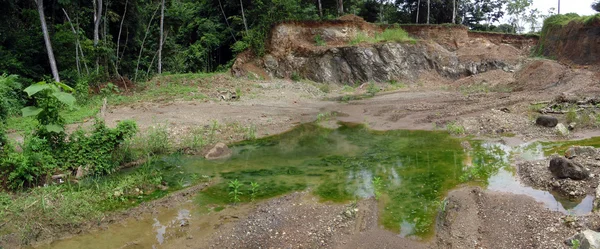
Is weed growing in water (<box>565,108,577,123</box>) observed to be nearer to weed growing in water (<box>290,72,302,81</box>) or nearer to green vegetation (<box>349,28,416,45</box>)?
weed growing in water (<box>290,72,302,81</box>)

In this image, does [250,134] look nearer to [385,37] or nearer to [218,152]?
[218,152]

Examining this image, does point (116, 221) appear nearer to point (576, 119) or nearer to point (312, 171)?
point (312, 171)

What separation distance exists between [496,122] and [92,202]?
1270 cm

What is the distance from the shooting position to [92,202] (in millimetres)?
7762

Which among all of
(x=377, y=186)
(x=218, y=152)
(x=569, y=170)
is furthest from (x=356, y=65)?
(x=569, y=170)

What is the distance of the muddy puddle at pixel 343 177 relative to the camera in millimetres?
6764

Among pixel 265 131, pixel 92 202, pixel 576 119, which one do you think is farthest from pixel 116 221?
pixel 576 119

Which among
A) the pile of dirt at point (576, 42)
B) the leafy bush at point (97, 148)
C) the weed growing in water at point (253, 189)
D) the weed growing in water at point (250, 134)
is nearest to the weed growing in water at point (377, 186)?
the weed growing in water at point (253, 189)

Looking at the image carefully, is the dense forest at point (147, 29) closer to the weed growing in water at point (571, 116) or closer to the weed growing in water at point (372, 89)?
the weed growing in water at point (372, 89)

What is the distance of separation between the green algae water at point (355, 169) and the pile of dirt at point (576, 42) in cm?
1810

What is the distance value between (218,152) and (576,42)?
26405mm

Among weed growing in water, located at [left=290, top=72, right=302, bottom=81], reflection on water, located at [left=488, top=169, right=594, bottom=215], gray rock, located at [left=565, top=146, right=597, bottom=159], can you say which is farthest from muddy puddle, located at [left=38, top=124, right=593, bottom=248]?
weed growing in water, located at [left=290, top=72, right=302, bottom=81]

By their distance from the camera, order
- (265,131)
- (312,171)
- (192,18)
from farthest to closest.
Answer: (192,18) → (265,131) → (312,171)

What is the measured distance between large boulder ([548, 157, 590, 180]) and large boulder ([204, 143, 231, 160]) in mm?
8211
